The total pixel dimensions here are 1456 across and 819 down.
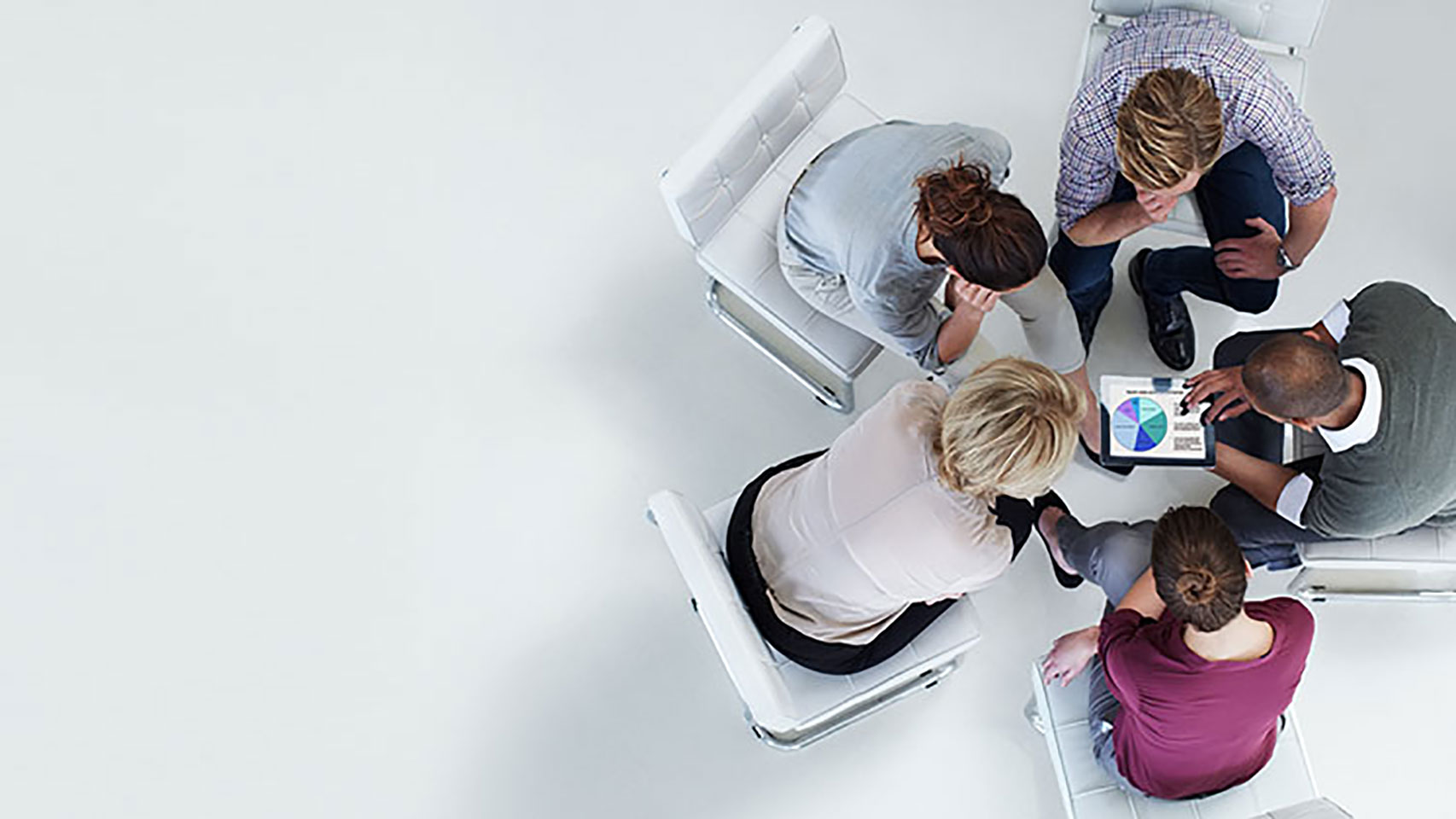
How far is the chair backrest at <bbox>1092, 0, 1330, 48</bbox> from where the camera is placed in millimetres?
2580

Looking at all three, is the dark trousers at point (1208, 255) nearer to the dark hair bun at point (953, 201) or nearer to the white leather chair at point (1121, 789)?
the dark hair bun at point (953, 201)

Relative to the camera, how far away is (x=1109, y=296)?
9.87 feet

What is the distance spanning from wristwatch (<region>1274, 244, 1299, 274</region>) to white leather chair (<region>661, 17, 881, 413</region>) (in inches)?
35.1

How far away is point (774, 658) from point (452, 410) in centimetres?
118

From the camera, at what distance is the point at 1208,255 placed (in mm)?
2758

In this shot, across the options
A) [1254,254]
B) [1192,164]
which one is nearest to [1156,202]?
[1192,164]

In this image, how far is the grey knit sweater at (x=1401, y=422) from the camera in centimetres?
212

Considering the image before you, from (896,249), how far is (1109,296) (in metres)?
1.03

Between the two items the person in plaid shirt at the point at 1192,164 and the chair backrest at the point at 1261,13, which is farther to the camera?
the chair backrest at the point at 1261,13

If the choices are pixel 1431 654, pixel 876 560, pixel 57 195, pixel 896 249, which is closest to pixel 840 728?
pixel 876 560

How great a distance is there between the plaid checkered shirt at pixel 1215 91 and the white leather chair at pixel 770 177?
521 millimetres

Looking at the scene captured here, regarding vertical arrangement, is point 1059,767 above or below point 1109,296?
below

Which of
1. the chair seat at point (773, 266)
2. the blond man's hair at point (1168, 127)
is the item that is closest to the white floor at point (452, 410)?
the chair seat at point (773, 266)

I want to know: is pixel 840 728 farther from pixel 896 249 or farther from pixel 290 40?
pixel 290 40
